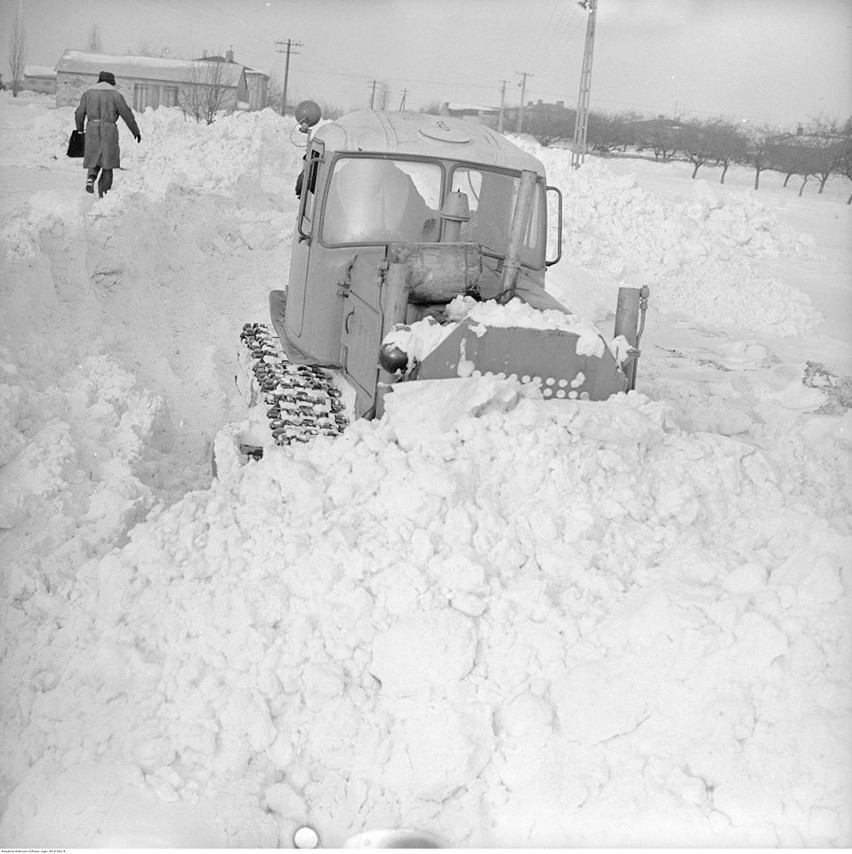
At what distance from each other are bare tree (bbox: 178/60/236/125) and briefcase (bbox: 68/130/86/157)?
4229mm

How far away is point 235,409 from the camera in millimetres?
7699

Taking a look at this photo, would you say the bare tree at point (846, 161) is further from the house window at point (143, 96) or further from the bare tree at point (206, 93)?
the house window at point (143, 96)

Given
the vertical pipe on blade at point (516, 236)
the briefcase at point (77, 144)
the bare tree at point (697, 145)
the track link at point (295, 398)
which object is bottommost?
the track link at point (295, 398)

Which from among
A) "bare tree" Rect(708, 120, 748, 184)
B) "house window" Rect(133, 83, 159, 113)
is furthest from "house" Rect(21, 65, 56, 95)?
"bare tree" Rect(708, 120, 748, 184)

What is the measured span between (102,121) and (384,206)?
6.36 metres

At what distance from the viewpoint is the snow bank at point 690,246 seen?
13.2 meters

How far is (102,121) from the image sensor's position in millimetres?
11070

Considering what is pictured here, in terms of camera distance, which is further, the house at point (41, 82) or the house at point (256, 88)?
the house at point (256, 88)

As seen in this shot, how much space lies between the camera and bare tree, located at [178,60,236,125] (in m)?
15.5

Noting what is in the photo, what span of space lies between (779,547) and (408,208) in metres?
3.36

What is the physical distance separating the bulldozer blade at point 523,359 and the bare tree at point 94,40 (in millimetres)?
4425

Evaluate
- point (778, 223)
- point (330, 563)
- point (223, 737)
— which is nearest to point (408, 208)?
point (330, 563)

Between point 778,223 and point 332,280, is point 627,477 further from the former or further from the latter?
point 778,223

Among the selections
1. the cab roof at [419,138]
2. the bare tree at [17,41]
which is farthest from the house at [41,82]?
the cab roof at [419,138]
